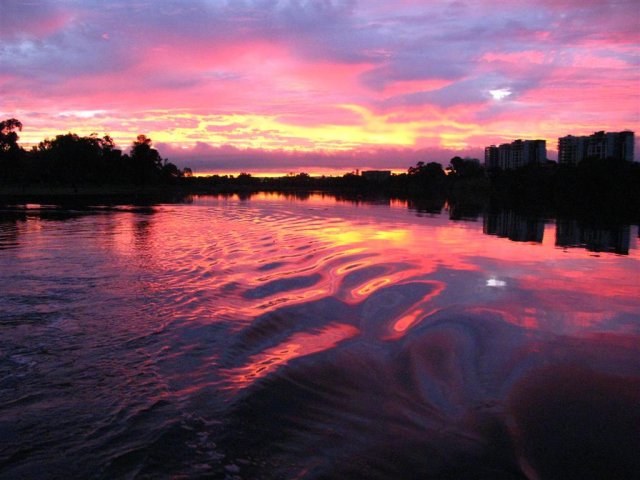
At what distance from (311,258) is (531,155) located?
368 ft

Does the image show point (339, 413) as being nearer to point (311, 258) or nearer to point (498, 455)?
point (498, 455)

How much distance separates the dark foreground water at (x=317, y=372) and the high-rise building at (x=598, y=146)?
241 feet

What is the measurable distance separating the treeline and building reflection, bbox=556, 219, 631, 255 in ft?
238

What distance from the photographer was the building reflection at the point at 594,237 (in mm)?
19219

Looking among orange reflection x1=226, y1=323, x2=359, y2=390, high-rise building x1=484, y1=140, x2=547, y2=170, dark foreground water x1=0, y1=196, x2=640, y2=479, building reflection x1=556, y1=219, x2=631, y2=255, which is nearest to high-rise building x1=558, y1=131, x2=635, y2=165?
high-rise building x1=484, y1=140, x2=547, y2=170

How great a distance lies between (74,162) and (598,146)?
9333cm

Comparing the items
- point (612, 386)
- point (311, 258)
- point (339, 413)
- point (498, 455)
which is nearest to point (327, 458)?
point (339, 413)

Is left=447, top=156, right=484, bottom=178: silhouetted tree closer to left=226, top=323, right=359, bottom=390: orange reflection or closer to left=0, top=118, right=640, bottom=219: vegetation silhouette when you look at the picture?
left=0, top=118, right=640, bottom=219: vegetation silhouette

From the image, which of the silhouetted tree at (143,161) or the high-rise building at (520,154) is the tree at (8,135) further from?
the high-rise building at (520,154)

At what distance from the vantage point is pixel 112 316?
323 inches

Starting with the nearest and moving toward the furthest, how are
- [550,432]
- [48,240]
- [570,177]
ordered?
[550,432]
[48,240]
[570,177]

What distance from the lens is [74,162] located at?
272ft

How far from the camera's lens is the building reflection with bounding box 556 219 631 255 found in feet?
63.1

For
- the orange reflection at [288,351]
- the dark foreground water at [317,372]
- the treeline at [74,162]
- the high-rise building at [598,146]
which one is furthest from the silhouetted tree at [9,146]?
the high-rise building at [598,146]
